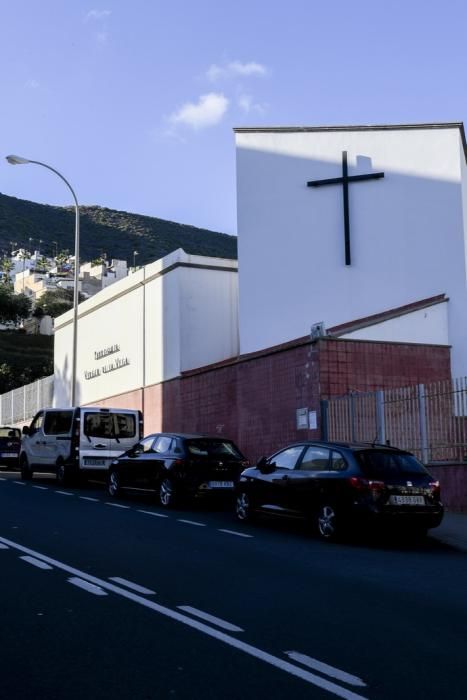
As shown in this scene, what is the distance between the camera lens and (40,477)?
2558 cm

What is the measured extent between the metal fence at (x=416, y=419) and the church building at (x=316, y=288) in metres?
1.61

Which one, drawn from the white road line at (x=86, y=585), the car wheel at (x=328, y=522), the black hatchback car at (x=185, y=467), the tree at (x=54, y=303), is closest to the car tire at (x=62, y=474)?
the black hatchback car at (x=185, y=467)

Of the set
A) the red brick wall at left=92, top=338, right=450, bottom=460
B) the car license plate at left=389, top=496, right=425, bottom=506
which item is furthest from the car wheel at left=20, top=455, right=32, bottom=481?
the car license plate at left=389, top=496, right=425, bottom=506

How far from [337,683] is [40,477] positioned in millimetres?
21587

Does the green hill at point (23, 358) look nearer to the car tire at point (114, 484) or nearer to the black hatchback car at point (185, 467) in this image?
the car tire at point (114, 484)

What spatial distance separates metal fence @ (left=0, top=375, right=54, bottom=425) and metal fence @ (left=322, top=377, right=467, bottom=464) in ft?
87.5

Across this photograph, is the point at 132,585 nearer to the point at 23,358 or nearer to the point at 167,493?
the point at 167,493

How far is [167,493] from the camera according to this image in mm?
16438

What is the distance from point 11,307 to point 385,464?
369ft

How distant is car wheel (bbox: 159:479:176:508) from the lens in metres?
16.3

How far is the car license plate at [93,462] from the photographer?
69.6 feet

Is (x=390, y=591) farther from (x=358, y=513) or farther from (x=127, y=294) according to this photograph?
(x=127, y=294)

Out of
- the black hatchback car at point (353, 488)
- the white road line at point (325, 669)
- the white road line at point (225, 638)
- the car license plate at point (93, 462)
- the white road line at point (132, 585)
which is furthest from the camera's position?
the car license plate at point (93, 462)

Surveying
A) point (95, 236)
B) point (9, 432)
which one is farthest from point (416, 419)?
point (95, 236)
